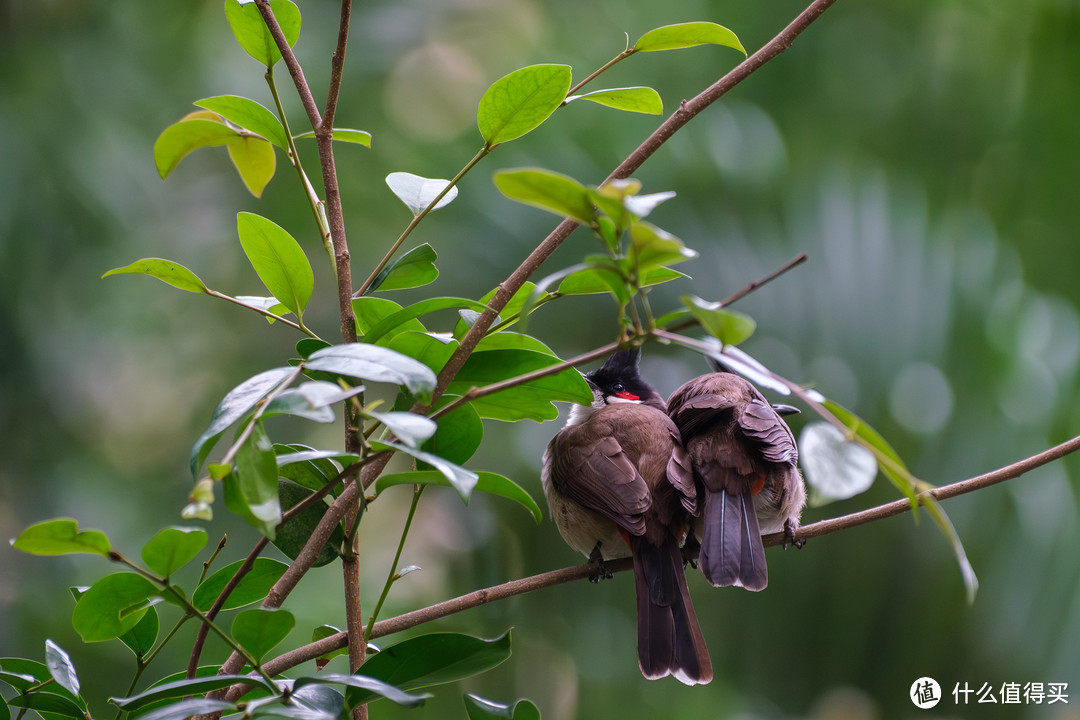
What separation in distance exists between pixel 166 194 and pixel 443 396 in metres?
3.56

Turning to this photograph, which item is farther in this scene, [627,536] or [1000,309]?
[1000,309]

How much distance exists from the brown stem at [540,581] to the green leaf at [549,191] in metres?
0.41

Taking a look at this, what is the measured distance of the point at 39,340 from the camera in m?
3.10

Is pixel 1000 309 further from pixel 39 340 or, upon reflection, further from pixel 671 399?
pixel 39 340

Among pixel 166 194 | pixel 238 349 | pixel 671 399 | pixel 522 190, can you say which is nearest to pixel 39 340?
pixel 238 349

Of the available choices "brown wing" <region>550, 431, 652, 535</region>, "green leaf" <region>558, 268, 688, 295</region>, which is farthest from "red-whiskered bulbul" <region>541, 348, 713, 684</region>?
"green leaf" <region>558, 268, 688, 295</region>

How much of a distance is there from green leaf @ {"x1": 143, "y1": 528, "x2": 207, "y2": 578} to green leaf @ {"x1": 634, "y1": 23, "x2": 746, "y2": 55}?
2.07 feet

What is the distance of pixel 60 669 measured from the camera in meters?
0.80

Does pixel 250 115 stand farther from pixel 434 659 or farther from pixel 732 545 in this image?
pixel 732 545

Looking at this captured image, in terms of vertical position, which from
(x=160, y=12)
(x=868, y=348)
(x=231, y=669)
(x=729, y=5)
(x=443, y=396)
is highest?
(x=160, y=12)

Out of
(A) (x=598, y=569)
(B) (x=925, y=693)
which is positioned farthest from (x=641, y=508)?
(B) (x=925, y=693)

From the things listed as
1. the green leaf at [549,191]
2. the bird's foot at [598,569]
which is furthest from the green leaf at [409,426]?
the bird's foot at [598,569]

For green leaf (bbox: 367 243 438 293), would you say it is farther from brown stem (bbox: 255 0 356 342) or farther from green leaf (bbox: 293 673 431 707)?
green leaf (bbox: 293 673 431 707)

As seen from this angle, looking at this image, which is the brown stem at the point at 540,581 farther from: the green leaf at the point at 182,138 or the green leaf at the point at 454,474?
the green leaf at the point at 182,138
